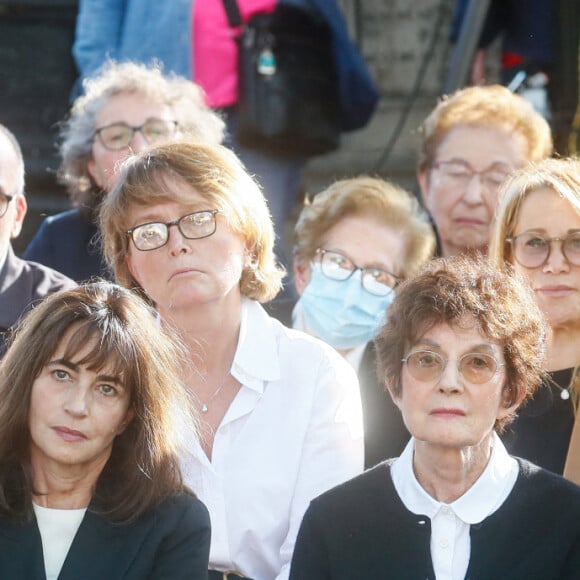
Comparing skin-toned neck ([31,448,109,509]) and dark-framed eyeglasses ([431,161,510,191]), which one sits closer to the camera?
skin-toned neck ([31,448,109,509])

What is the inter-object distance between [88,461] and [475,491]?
0.93 meters

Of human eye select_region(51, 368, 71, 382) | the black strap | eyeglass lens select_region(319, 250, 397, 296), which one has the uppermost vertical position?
the black strap

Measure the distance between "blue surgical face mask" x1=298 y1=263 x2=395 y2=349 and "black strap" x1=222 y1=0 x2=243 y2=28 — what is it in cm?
156

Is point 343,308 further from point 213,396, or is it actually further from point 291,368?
point 213,396

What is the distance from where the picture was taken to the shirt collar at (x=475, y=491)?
10.5ft

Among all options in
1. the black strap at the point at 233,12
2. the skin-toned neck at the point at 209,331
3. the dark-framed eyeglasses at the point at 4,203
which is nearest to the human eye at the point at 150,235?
the skin-toned neck at the point at 209,331

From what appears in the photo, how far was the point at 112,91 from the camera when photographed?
4.99 metres

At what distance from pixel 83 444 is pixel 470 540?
3.08ft

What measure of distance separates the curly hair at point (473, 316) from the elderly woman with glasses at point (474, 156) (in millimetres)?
1376

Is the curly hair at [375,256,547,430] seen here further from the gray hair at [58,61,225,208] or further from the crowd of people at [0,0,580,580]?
the gray hair at [58,61,225,208]

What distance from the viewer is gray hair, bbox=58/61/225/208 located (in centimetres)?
495

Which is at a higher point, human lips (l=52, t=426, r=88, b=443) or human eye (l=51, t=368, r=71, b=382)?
human eye (l=51, t=368, r=71, b=382)

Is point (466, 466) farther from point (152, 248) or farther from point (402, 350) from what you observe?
point (152, 248)

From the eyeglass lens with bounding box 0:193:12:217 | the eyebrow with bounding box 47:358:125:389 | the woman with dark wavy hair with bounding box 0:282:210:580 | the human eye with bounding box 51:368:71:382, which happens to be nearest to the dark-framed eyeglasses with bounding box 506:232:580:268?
the woman with dark wavy hair with bounding box 0:282:210:580
